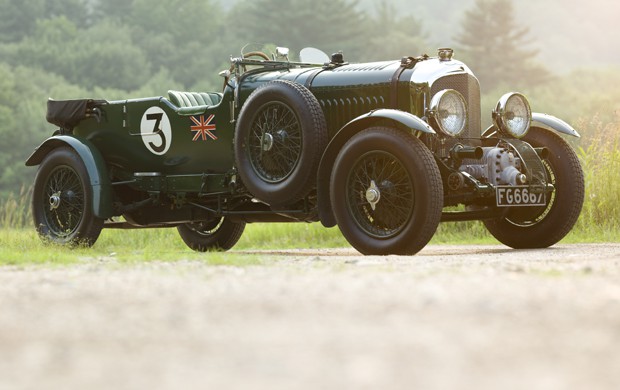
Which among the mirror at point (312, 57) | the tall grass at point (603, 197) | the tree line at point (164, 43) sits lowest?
the tall grass at point (603, 197)

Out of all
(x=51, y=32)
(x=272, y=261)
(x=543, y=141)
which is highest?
(x=51, y=32)

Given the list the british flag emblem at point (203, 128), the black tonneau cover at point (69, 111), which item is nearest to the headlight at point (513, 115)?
the british flag emblem at point (203, 128)

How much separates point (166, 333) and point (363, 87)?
5354mm

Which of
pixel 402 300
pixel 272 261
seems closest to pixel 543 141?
pixel 272 261

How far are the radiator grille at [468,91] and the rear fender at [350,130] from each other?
1.67 ft

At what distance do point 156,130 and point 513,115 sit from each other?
317 cm

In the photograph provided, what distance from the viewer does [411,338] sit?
401 cm

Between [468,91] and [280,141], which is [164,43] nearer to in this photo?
[468,91]

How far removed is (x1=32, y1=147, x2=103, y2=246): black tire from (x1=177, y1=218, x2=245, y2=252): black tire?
128cm

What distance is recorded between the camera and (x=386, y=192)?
8531mm

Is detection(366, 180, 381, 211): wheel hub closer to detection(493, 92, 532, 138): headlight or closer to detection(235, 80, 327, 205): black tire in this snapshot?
detection(235, 80, 327, 205): black tire

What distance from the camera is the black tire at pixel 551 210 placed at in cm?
957

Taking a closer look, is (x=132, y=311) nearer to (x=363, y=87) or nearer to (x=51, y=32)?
(x=363, y=87)

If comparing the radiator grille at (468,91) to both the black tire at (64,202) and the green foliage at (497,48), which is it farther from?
the green foliage at (497,48)
